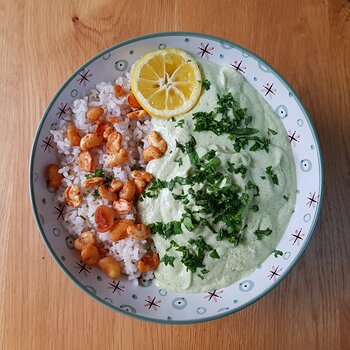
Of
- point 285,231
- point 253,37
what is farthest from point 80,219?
point 253,37

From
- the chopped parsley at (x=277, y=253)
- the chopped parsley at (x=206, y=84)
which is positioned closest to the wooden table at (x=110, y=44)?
the chopped parsley at (x=277, y=253)

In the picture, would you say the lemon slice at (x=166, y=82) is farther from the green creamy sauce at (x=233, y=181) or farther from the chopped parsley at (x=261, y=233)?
the chopped parsley at (x=261, y=233)

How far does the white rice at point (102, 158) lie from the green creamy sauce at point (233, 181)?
0.25 feet

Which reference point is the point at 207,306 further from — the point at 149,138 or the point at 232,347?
the point at 149,138

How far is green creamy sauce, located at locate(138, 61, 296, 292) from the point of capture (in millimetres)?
1652

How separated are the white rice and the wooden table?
0.23 meters

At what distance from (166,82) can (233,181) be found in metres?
0.44

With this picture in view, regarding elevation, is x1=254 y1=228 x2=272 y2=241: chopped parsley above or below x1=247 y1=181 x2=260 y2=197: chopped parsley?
below

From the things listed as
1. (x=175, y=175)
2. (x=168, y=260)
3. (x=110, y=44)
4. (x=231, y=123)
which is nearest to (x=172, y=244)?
(x=168, y=260)

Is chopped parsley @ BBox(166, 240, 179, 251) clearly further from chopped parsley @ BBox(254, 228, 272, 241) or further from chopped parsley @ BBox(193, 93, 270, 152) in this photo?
chopped parsley @ BBox(193, 93, 270, 152)

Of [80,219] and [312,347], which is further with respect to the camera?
[312,347]

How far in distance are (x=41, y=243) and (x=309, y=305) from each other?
3.44ft

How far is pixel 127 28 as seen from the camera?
195cm

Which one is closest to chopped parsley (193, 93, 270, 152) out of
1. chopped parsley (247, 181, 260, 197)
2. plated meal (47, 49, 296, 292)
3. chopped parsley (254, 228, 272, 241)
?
plated meal (47, 49, 296, 292)
